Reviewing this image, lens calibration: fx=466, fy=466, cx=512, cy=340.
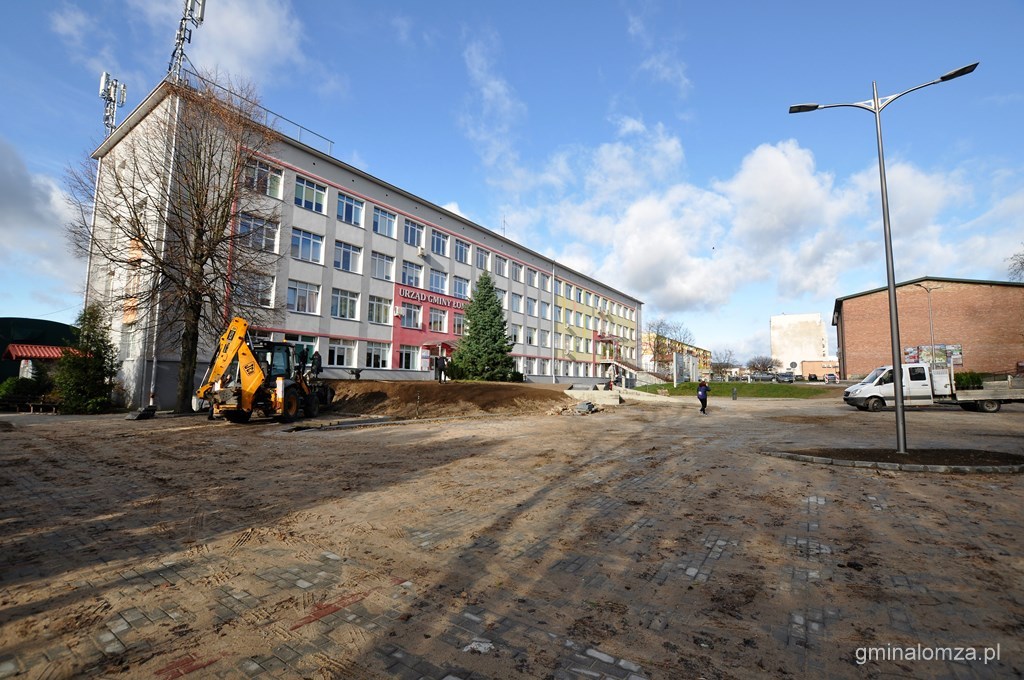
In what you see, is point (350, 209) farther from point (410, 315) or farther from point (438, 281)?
point (438, 281)

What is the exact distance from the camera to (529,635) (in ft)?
10.2

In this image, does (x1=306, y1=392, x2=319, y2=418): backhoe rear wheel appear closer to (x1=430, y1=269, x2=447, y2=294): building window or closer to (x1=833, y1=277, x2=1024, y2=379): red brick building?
(x1=430, y1=269, x2=447, y2=294): building window

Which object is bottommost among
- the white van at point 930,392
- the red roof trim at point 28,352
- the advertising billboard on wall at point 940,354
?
the white van at point 930,392

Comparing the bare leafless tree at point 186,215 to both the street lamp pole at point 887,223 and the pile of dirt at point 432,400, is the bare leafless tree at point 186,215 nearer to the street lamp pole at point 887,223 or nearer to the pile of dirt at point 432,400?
the pile of dirt at point 432,400

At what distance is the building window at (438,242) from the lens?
134 ft

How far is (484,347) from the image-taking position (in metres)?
36.5

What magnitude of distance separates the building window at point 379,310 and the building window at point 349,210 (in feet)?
18.8

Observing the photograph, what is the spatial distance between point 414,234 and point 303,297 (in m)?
11.9

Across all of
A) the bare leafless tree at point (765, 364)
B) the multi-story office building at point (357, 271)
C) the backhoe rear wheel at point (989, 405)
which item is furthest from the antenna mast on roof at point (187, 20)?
the bare leafless tree at point (765, 364)

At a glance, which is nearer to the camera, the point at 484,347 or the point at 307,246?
the point at 307,246

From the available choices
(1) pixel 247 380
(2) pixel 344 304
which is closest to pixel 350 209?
(2) pixel 344 304

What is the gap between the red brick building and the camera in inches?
1759

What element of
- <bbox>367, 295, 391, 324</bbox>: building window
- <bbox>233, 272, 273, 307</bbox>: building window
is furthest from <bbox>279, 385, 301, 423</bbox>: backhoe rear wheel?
<bbox>367, 295, 391, 324</bbox>: building window

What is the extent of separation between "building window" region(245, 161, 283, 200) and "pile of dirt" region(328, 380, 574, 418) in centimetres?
1097
